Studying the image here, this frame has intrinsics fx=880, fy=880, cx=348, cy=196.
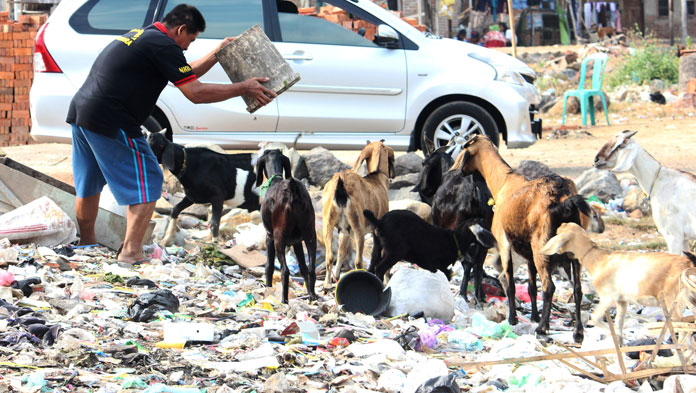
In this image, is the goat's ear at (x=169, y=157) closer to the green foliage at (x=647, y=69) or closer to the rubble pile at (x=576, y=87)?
the rubble pile at (x=576, y=87)

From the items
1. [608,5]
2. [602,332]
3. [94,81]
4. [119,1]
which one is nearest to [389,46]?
[119,1]

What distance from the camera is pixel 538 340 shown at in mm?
5301

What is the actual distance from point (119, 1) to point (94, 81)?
374 cm

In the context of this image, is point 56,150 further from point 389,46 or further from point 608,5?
point 608,5

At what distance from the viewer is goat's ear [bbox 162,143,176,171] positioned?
814 cm

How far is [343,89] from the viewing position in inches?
399

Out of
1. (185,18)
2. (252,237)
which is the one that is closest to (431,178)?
(252,237)

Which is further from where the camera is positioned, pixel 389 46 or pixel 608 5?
pixel 608 5

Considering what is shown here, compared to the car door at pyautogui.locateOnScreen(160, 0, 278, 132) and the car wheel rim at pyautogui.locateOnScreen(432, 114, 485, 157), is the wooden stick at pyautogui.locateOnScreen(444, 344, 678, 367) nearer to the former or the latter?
the car wheel rim at pyautogui.locateOnScreen(432, 114, 485, 157)

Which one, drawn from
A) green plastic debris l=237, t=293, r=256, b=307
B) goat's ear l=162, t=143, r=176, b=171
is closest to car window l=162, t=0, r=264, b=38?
goat's ear l=162, t=143, r=176, b=171

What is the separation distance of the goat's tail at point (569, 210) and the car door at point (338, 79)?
5081 millimetres

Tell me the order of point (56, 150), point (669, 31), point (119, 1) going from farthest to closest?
point (669, 31) → point (56, 150) → point (119, 1)

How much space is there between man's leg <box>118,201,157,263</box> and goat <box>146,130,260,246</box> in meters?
1.39

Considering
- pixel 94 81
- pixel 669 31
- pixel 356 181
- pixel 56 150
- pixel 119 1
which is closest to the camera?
pixel 94 81
